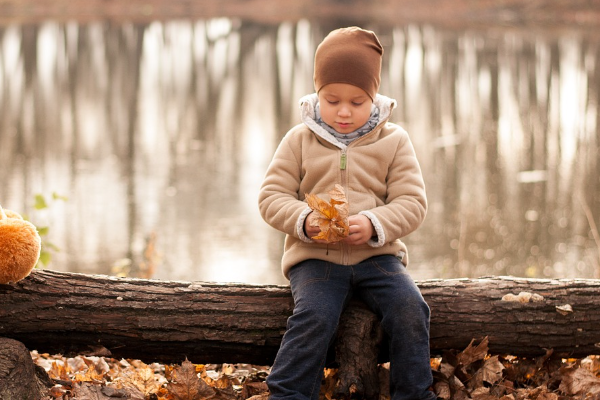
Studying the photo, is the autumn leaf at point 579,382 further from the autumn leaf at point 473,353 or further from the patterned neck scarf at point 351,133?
the patterned neck scarf at point 351,133

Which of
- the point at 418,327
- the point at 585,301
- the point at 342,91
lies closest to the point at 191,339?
the point at 418,327

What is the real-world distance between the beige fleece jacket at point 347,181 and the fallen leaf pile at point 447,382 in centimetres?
49

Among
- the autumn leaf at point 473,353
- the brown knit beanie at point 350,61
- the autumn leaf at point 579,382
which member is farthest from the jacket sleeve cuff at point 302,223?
the autumn leaf at point 579,382

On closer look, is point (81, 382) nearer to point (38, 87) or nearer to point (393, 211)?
point (393, 211)

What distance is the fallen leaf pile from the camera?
304 cm

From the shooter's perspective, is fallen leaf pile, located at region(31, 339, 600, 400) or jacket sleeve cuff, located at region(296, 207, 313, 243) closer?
jacket sleeve cuff, located at region(296, 207, 313, 243)

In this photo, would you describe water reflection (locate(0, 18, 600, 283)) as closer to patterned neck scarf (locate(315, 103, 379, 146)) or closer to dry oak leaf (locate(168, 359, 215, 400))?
patterned neck scarf (locate(315, 103, 379, 146))

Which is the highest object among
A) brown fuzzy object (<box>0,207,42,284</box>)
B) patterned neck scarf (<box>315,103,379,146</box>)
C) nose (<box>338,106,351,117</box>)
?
nose (<box>338,106,351,117</box>)

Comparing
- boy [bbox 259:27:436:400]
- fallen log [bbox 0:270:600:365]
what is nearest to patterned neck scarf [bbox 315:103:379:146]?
boy [bbox 259:27:436:400]

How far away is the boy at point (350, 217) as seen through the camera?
9.21 feet

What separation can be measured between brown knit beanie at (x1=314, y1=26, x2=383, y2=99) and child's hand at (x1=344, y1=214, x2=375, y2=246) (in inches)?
19.3

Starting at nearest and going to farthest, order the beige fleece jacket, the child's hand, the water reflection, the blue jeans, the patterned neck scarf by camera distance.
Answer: the blue jeans
the child's hand
the beige fleece jacket
the patterned neck scarf
the water reflection

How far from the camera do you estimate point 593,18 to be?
100ft

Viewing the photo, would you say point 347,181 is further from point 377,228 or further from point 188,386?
point 188,386
